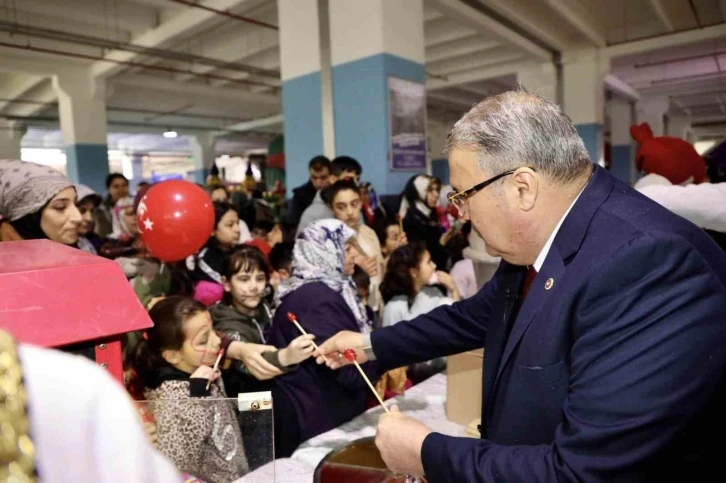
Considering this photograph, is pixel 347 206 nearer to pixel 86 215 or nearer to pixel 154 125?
pixel 86 215

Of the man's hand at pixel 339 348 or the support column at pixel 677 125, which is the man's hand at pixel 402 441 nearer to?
the man's hand at pixel 339 348

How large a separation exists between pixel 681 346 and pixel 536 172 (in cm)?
41

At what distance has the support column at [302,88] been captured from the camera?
199 inches

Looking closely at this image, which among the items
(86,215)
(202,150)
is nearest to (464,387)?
(86,215)

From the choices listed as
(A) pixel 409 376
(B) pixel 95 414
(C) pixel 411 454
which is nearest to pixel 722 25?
(A) pixel 409 376

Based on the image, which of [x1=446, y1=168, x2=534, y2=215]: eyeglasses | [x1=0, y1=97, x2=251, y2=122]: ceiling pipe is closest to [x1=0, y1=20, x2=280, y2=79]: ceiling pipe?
[x1=0, y1=97, x2=251, y2=122]: ceiling pipe

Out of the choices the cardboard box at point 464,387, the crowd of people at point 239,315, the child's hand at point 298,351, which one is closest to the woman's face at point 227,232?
the crowd of people at point 239,315

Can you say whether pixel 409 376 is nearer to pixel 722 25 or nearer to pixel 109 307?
pixel 109 307

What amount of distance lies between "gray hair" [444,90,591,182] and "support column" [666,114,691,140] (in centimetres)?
2124

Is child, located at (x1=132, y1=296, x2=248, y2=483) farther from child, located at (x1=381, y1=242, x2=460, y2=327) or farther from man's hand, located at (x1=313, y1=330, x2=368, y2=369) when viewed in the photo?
child, located at (x1=381, y1=242, x2=460, y2=327)

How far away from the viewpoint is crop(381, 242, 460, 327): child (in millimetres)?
2895

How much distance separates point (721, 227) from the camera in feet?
6.16

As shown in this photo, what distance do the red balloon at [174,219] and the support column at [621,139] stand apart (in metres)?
12.0

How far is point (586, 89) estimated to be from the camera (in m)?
8.82
